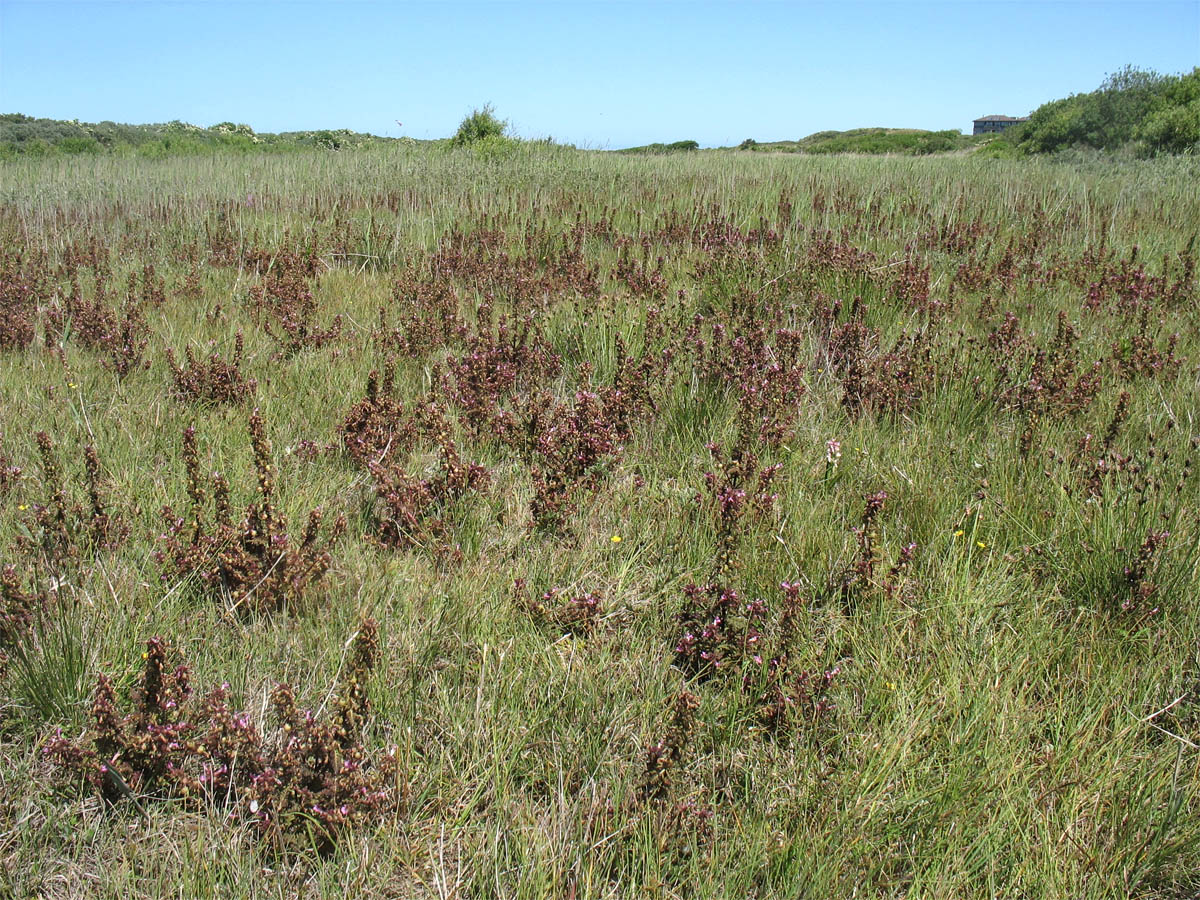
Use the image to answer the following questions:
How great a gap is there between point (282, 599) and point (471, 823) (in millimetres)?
1006

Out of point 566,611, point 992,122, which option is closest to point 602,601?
point 566,611

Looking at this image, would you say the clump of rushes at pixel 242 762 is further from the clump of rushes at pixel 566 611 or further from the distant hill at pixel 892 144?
the distant hill at pixel 892 144

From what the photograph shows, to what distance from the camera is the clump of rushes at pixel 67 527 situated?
237cm

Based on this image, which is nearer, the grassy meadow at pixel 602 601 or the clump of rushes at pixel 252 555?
the grassy meadow at pixel 602 601

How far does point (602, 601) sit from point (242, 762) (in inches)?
40.9

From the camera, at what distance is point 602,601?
2357 mm

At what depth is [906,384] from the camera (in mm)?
3604

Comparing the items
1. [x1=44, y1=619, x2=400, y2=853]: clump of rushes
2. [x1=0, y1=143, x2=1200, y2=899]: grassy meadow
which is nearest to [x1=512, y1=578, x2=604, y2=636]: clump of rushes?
[x1=0, y1=143, x2=1200, y2=899]: grassy meadow

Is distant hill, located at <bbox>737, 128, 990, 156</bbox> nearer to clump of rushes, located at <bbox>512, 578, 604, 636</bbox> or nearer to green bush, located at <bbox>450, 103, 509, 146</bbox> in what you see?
green bush, located at <bbox>450, 103, 509, 146</bbox>

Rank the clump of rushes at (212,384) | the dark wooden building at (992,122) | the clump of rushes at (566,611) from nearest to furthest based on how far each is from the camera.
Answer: the clump of rushes at (566,611)
the clump of rushes at (212,384)
the dark wooden building at (992,122)

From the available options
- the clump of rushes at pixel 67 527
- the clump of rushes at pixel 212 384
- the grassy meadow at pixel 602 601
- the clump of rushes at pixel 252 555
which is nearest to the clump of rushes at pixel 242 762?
the grassy meadow at pixel 602 601

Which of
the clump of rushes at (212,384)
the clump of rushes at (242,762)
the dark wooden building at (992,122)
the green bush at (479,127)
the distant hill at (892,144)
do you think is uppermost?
the dark wooden building at (992,122)

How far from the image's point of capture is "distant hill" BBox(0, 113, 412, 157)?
23078 mm

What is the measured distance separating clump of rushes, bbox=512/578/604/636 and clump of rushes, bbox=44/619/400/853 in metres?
0.58
